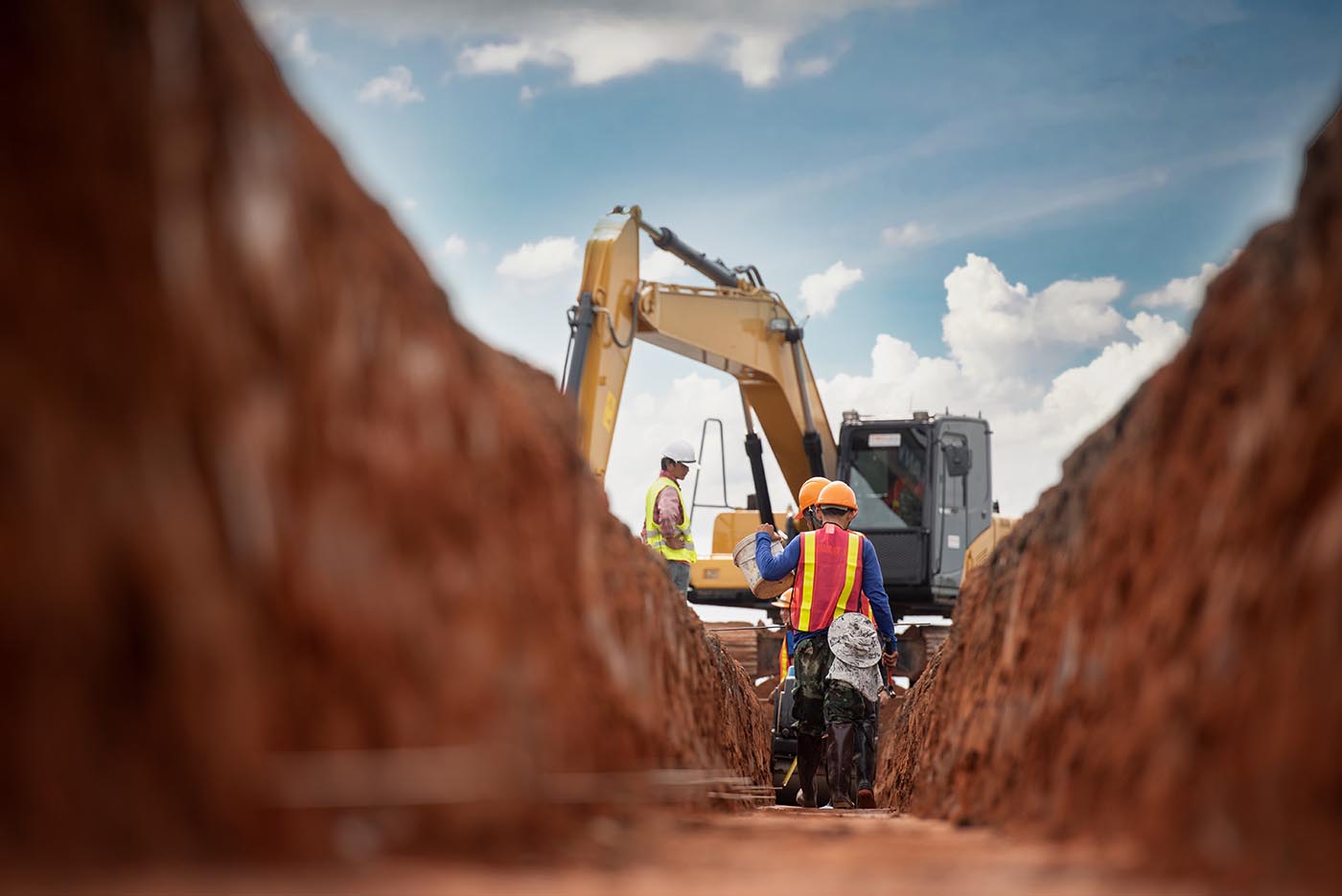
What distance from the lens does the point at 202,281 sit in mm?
2150

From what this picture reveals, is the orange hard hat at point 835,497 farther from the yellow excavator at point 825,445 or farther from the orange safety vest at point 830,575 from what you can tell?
the yellow excavator at point 825,445

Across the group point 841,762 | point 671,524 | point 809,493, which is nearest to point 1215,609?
point 841,762

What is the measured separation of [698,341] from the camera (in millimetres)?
15086

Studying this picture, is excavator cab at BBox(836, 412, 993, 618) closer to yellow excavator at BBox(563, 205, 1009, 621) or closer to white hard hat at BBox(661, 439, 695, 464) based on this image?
yellow excavator at BBox(563, 205, 1009, 621)

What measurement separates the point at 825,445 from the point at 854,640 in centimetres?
933

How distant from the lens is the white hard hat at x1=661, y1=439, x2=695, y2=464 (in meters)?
13.1

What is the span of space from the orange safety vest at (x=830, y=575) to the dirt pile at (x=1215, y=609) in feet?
11.2

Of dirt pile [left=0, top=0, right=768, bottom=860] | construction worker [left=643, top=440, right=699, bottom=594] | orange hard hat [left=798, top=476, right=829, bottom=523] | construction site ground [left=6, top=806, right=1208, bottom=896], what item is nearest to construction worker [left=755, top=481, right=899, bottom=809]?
orange hard hat [left=798, top=476, right=829, bottom=523]

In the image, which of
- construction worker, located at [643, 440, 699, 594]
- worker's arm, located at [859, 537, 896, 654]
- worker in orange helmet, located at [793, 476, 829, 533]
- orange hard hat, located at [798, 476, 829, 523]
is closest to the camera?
worker's arm, located at [859, 537, 896, 654]

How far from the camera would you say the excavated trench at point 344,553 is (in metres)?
1.99

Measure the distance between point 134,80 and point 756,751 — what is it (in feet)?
27.2

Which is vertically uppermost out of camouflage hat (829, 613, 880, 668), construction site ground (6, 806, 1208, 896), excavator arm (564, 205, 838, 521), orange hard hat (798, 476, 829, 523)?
excavator arm (564, 205, 838, 521)

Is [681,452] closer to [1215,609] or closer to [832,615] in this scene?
[832,615]

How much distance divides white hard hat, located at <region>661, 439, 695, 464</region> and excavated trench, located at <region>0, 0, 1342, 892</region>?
958 centimetres
